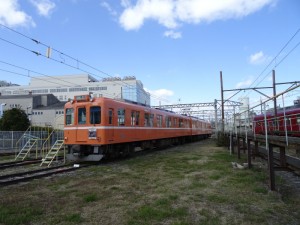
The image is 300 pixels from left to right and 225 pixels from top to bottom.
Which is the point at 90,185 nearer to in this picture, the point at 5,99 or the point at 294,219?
the point at 294,219

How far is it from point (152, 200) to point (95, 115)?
7685 mm

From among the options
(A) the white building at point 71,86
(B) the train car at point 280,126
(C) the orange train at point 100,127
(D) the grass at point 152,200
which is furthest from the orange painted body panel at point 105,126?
(A) the white building at point 71,86

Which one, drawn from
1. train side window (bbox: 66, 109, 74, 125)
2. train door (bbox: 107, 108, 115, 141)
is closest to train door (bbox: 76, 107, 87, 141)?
train side window (bbox: 66, 109, 74, 125)

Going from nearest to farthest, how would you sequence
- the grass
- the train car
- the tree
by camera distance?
the grass
the train car
the tree

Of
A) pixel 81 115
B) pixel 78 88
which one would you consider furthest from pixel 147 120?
pixel 78 88

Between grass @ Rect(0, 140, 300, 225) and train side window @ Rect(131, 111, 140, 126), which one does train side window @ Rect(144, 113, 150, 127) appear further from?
grass @ Rect(0, 140, 300, 225)

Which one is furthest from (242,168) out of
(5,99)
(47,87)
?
(47,87)

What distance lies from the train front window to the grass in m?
3.83

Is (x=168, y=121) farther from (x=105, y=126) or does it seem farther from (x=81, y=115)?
(x=105, y=126)

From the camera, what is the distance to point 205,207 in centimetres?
634

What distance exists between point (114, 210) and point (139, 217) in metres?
0.71

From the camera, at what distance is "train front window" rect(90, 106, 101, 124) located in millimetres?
13812

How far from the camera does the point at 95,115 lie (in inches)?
549

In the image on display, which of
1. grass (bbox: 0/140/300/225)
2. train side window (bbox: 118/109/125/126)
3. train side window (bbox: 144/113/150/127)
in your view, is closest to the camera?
grass (bbox: 0/140/300/225)
